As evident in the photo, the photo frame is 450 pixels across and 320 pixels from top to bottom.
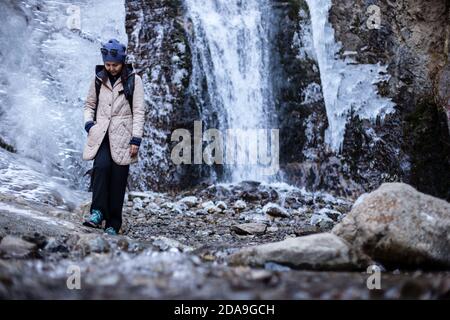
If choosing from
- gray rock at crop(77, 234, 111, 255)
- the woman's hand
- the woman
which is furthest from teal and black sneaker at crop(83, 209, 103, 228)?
gray rock at crop(77, 234, 111, 255)

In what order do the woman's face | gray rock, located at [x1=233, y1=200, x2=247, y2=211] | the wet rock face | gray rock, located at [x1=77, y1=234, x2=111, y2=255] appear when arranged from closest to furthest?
gray rock, located at [x1=77, y1=234, x2=111, y2=255] < the woman's face < gray rock, located at [x1=233, y1=200, x2=247, y2=211] < the wet rock face

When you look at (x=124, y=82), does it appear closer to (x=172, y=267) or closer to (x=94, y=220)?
(x=94, y=220)

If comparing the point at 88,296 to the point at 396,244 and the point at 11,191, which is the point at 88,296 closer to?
the point at 396,244

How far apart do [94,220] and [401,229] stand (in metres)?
2.51

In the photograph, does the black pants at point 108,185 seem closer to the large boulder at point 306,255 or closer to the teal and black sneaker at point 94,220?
the teal and black sneaker at point 94,220

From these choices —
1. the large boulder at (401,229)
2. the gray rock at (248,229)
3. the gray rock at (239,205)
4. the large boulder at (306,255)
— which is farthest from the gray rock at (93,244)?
the gray rock at (239,205)

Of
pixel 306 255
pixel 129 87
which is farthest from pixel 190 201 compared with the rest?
pixel 306 255

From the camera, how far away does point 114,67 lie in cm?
453

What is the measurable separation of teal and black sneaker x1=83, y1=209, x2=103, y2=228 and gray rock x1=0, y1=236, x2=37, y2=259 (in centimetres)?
104

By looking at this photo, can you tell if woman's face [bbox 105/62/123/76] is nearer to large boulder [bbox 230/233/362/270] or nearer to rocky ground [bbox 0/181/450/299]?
rocky ground [bbox 0/181/450/299]

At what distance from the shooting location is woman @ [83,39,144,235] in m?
4.59

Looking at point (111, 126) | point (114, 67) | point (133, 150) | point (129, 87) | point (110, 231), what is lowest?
point (110, 231)

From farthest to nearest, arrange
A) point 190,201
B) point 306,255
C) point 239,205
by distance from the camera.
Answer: point 190,201
point 239,205
point 306,255

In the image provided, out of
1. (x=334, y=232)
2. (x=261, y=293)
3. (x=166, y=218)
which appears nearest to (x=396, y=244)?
(x=334, y=232)
